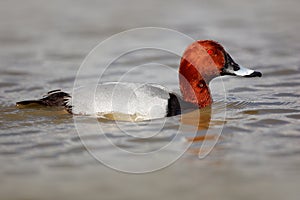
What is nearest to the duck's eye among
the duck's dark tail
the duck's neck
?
the duck's neck

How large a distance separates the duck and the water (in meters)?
0.12

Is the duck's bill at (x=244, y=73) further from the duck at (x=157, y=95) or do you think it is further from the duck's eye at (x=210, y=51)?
the duck's eye at (x=210, y=51)

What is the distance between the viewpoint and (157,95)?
18.9 ft

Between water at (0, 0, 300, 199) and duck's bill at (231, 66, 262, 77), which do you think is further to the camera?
duck's bill at (231, 66, 262, 77)

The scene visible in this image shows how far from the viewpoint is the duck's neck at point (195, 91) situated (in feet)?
19.9

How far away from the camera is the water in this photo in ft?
14.4

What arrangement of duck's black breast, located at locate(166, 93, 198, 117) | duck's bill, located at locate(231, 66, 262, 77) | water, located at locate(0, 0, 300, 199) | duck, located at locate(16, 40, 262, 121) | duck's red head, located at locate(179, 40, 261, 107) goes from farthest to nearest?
duck's bill, located at locate(231, 66, 262, 77)
duck's red head, located at locate(179, 40, 261, 107)
duck's black breast, located at locate(166, 93, 198, 117)
duck, located at locate(16, 40, 262, 121)
water, located at locate(0, 0, 300, 199)

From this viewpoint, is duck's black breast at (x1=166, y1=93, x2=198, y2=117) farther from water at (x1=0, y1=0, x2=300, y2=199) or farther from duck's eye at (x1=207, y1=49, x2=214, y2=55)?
duck's eye at (x1=207, y1=49, x2=214, y2=55)

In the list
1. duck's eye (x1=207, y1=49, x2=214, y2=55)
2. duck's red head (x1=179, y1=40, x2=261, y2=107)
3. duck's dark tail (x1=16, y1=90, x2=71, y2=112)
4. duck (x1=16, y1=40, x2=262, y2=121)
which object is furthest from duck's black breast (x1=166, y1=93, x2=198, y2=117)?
duck's dark tail (x1=16, y1=90, x2=71, y2=112)

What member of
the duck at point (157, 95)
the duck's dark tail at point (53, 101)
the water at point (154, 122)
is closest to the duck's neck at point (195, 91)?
the duck at point (157, 95)

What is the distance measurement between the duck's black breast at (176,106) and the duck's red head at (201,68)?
10 centimetres

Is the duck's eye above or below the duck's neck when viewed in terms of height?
above

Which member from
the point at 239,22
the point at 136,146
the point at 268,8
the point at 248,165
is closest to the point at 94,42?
the point at 239,22

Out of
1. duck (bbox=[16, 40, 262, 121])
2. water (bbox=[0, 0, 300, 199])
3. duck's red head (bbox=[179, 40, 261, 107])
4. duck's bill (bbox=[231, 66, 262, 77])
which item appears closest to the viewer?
water (bbox=[0, 0, 300, 199])
